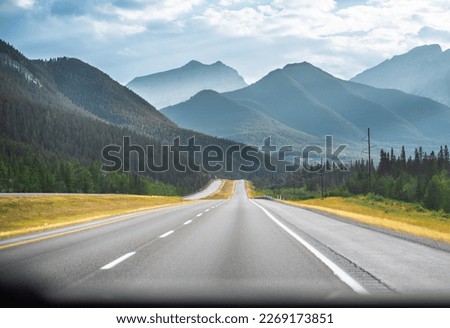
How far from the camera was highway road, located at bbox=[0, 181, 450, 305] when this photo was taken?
732 centimetres

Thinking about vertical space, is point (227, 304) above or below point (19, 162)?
below

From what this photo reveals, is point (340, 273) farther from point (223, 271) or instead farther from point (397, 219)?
point (397, 219)

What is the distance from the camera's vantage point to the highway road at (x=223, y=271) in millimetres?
7324

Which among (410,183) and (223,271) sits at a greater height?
(410,183)

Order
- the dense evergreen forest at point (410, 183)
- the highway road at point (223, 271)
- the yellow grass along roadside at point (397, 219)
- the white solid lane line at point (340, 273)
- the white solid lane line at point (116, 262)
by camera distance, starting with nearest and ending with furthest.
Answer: the highway road at point (223, 271) → the white solid lane line at point (340, 273) → the white solid lane line at point (116, 262) → the yellow grass along roadside at point (397, 219) → the dense evergreen forest at point (410, 183)

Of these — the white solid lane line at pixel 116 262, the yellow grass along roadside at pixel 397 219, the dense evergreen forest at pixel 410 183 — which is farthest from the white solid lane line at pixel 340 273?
the dense evergreen forest at pixel 410 183

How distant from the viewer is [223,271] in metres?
9.43

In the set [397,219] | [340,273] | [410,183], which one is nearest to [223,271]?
[340,273]

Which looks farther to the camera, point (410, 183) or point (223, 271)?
point (410, 183)

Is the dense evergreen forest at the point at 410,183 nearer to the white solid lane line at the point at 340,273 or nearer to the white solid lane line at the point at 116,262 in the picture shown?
the white solid lane line at the point at 340,273
